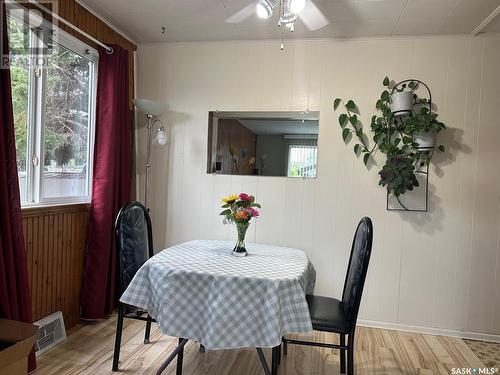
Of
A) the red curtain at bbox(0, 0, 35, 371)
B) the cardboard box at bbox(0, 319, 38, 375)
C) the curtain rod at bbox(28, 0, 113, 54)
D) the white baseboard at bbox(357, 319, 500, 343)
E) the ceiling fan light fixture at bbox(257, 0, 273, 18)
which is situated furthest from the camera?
the white baseboard at bbox(357, 319, 500, 343)

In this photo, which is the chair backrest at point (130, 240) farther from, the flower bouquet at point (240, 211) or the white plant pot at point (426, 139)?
the white plant pot at point (426, 139)

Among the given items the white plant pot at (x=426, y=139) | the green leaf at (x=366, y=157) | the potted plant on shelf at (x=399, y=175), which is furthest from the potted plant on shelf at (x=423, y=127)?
the green leaf at (x=366, y=157)

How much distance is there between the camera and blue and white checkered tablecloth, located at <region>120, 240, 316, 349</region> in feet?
5.60

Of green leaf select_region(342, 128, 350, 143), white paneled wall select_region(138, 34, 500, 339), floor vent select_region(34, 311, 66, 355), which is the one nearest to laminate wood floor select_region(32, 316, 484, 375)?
floor vent select_region(34, 311, 66, 355)

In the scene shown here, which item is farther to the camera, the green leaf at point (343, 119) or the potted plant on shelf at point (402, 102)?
the green leaf at point (343, 119)

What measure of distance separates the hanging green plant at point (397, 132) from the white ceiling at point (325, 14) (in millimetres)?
438

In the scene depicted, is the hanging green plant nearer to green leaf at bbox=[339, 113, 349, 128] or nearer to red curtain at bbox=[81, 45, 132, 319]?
green leaf at bbox=[339, 113, 349, 128]

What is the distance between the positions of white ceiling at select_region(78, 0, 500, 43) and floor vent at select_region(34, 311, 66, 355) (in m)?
2.24

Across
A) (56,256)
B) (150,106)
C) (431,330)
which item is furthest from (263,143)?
(431,330)

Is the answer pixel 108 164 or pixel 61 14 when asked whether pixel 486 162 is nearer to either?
pixel 108 164

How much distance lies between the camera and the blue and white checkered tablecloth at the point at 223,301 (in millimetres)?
1707

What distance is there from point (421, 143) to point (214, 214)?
1814mm

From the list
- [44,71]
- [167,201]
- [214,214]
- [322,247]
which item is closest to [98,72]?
[44,71]

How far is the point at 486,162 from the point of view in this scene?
280cm
